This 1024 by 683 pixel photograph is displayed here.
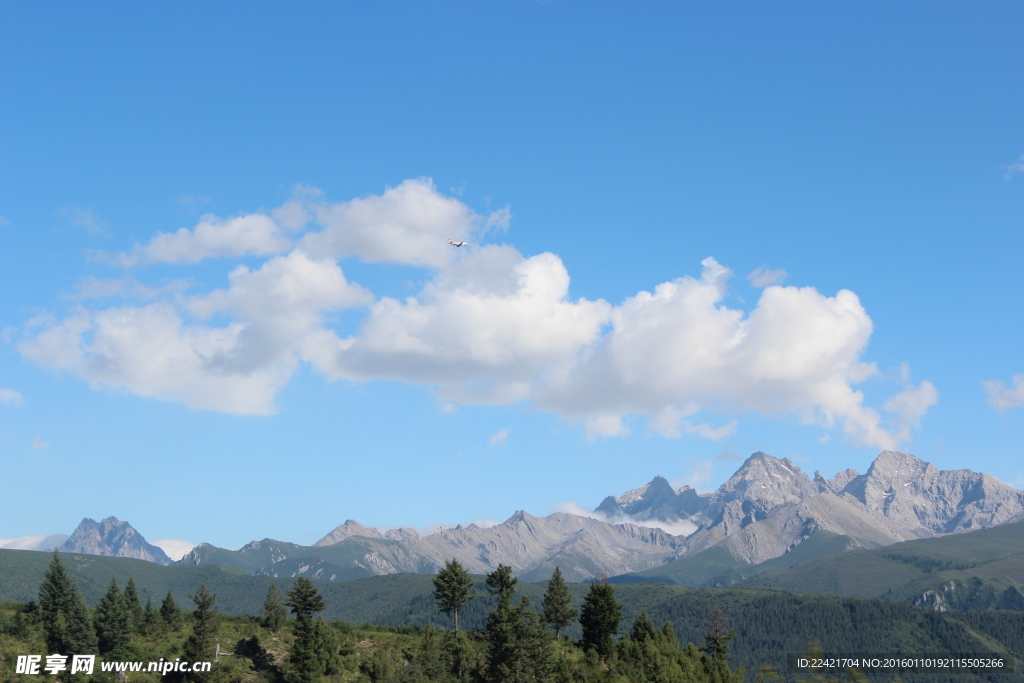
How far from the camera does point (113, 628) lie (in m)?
131

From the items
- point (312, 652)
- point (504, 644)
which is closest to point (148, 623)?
point (312, 652)

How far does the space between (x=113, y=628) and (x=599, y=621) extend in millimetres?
70912

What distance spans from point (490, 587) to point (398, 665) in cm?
1973

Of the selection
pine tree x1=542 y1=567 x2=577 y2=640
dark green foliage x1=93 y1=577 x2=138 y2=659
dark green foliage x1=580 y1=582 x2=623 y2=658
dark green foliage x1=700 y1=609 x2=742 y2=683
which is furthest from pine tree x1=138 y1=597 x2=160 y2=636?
dark green foliage x1=700 y1=609 x2=742 y2=683

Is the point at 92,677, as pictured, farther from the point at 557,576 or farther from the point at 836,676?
the point at 836,676

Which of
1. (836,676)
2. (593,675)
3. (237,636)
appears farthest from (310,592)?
(836,676)

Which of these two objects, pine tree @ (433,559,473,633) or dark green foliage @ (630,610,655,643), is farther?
pine tree @ (433,559,473,633)

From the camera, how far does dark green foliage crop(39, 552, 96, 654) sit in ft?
412

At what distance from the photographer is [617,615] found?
136 meters

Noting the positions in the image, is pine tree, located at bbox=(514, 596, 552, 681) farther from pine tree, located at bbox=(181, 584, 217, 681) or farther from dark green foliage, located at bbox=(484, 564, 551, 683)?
pine tree, located at bbox=(181, 584, 217, 681)

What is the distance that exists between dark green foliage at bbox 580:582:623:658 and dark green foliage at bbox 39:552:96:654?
70644mm

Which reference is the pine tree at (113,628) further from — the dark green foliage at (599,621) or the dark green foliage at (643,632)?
the dark green foliage at (643,632)

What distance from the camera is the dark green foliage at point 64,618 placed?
125438 mm

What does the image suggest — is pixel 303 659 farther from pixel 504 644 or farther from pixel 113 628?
pixel 504 644
